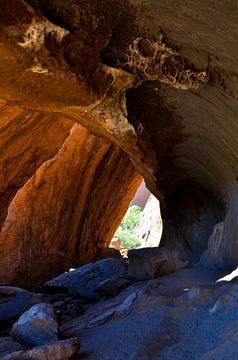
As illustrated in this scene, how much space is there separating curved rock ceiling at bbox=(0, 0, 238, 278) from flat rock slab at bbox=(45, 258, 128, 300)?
2.11 meters

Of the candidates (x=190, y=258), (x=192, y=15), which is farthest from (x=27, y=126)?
(x=192, y=15)

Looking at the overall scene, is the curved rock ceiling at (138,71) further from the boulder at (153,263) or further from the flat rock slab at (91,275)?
the flat rock slab at (91,275)

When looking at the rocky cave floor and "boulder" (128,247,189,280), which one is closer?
the rocky cave floor

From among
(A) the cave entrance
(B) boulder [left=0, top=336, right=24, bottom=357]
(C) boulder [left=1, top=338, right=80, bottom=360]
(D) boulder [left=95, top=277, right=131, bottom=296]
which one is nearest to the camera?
(C) boulder [left=1, top=338, right=80, bottom=360]

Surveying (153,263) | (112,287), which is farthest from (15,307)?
(153,263)

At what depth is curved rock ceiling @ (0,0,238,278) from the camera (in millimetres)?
3189

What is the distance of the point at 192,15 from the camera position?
125 inches

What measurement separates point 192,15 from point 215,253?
3210mm

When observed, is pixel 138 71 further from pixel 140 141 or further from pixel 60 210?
pixel 60 210

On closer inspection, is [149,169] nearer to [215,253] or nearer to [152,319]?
[215,253]

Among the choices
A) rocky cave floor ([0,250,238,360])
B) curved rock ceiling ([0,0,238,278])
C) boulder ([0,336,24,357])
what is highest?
curved rock ceiling ([0,0,238,278])

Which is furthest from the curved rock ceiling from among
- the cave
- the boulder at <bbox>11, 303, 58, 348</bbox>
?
the boulder at <bbox>11, 303, 58, 348</bbox>

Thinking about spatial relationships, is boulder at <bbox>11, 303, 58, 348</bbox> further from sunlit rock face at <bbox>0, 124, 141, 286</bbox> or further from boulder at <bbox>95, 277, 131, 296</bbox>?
sunlit rock face at <bbox>0, 124, 141, 286</bbox>

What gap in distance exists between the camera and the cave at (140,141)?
2.96m
